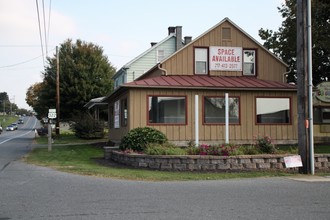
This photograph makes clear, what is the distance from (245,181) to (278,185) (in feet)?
3.94

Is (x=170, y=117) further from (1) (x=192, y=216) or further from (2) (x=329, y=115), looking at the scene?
(1) (x=192, y=216)

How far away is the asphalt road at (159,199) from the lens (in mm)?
8094

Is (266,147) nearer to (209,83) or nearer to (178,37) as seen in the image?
(209,83)

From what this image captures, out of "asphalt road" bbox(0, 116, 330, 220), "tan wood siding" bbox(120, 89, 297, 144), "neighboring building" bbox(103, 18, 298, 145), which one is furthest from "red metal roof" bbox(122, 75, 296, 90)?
"asphalt road" bbox(0, 116, 330, 220)

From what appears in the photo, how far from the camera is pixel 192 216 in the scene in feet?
26.0

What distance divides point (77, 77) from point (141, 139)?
34.7 m

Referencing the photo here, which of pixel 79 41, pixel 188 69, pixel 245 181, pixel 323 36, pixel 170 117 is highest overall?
pixel 79 41

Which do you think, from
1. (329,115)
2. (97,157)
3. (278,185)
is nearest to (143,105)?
(97,157)

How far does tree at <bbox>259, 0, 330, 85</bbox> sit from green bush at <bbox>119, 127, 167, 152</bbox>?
1552 cm

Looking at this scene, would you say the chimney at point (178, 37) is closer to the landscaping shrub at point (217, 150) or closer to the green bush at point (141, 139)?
the green bush at point (141, 139)

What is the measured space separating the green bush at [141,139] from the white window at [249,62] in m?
Result: 8.88

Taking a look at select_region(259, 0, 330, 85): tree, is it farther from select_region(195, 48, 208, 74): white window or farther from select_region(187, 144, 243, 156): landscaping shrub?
select_region(187, 144, 243, 156): landscaping shrub

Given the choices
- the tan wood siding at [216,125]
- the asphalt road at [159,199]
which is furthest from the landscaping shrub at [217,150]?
the tan wood siding at [216,125]

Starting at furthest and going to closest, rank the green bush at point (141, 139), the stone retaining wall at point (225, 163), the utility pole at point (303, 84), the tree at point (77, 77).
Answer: the tree at point (77, 77), the green bush at point (141, 139), the stone retaining wall at point (225, 163), the utility pole at point (303, 84)
